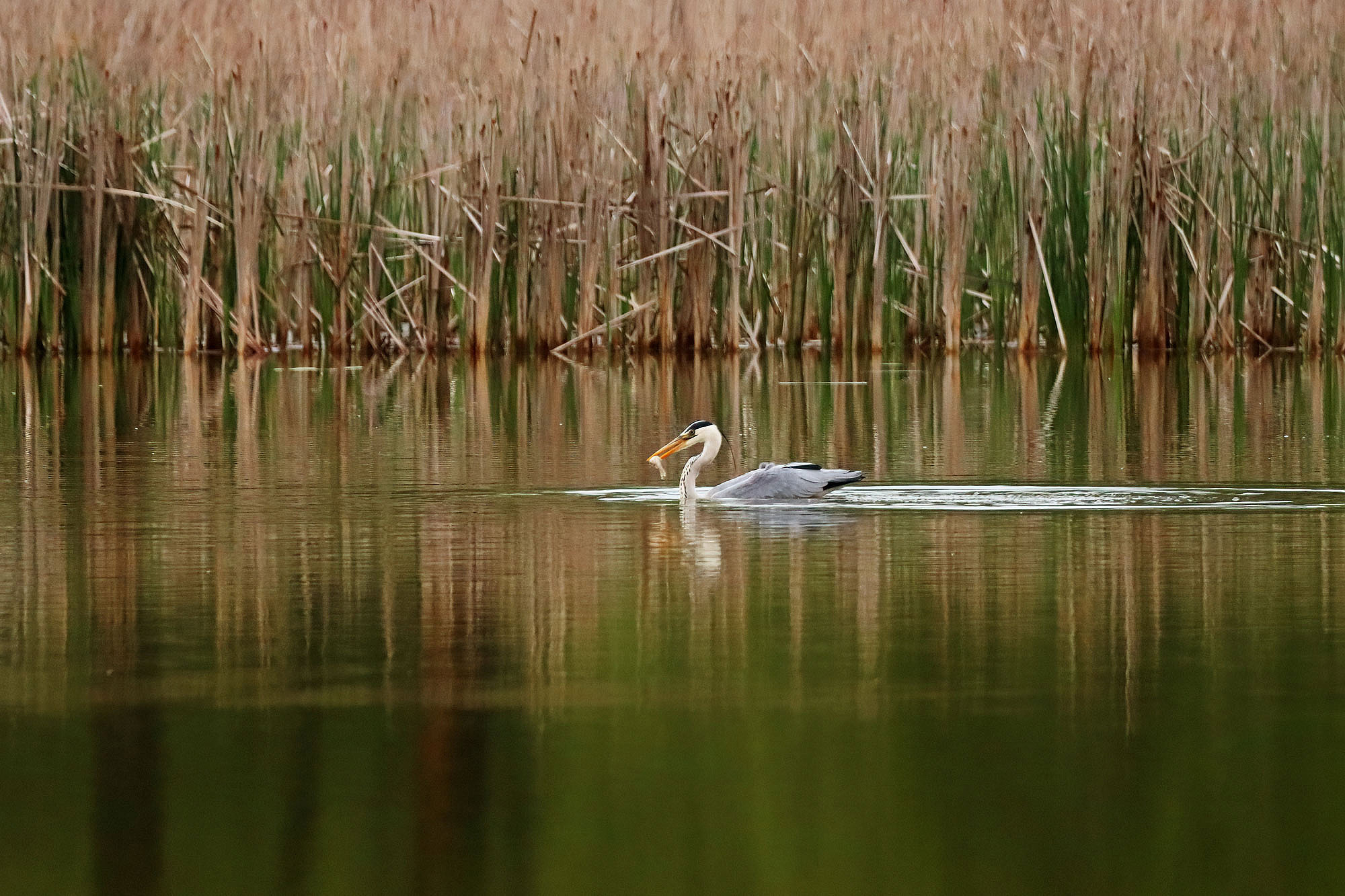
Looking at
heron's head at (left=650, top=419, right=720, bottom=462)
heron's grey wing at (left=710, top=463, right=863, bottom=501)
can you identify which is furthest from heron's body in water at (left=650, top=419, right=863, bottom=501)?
heron's head at (left=650, top=419, right=720, bottom=462)

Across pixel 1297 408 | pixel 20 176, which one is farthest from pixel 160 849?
pixel 20 176

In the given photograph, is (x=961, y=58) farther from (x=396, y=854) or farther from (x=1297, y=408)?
(x=396, y=854)

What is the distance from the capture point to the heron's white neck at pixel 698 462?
8891 millimetres

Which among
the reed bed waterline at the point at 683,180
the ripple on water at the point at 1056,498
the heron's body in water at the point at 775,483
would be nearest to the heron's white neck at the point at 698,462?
the heron's body in water at the point at 775,483

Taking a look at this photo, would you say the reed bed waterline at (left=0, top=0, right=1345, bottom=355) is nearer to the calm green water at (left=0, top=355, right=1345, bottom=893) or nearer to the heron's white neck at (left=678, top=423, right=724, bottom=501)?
the calm green water at (left=0, top=355, right=1345, bottom=893)

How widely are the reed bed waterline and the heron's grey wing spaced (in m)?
8.68

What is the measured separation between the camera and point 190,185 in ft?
59.4

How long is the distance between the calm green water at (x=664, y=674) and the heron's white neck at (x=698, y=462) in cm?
16

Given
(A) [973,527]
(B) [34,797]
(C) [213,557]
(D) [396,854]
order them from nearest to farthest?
1. (D) [396,854]
2. (B) [34,797]
3. (C) [213,557]
4. (A) [973,527]

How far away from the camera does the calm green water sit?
3.78m

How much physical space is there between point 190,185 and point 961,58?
18.6ft

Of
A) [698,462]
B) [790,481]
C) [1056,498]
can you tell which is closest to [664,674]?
[790,481]

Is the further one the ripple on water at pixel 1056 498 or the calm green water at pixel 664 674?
the ripple on water at pixel 1056 498

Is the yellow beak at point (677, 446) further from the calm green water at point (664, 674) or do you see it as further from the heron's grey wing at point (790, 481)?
the heron's grey wing at point (790, 481)
